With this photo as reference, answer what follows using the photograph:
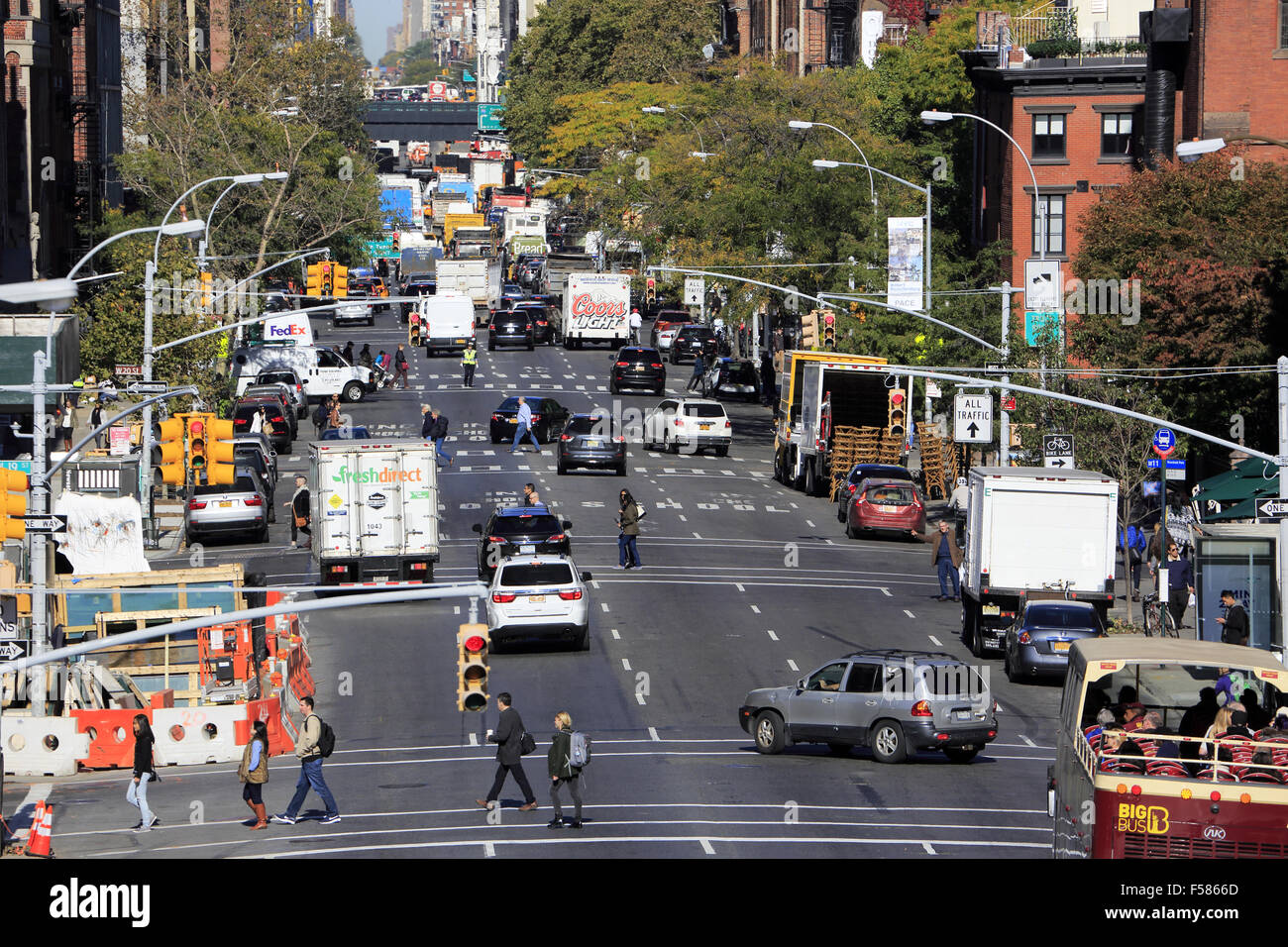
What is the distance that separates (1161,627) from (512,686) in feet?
38.0

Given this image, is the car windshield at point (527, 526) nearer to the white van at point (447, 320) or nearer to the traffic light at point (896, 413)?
the traffic light at point (896, 413)

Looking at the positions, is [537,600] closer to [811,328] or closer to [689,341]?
[811,328]

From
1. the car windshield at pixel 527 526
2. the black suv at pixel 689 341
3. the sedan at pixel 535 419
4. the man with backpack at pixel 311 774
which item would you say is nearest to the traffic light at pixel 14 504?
the man with backpack at pixel 311 774

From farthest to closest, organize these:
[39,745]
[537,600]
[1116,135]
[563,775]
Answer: [1116,135] → [537,600] → [39,745] → [563,775]

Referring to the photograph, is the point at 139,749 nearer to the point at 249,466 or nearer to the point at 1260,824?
the point at 1260,824

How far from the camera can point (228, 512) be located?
148 ft

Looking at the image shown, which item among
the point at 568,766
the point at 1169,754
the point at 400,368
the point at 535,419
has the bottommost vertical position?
the point at 568,766

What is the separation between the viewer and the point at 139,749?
23.6m

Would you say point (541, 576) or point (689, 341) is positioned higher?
point (689, 341)

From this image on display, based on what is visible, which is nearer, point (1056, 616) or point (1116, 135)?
point (1056, 616)

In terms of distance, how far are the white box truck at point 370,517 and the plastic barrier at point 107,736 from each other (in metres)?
10.0

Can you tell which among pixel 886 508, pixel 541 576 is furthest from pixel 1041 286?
pixel 541 576

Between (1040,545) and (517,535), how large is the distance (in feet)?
34.1
